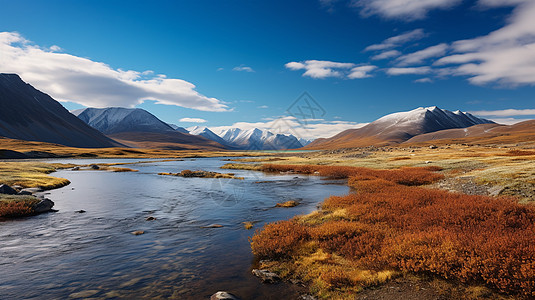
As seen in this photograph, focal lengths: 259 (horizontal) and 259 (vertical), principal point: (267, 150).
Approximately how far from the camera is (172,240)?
1513cm

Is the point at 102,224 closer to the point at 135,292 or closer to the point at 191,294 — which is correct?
the point at 135,292

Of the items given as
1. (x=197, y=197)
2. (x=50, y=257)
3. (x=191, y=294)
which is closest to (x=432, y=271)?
(x=191, y=294)

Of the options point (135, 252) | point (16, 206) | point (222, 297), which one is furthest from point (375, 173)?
point (16, 206)

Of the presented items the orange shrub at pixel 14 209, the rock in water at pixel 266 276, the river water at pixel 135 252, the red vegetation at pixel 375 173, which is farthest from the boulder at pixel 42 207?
the red vegetation at pixel 375 173

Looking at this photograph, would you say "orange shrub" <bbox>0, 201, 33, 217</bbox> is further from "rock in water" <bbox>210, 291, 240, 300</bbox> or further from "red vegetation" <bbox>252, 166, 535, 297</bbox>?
"rock in water" <bbox>210, 291, 240, 300</bbox>

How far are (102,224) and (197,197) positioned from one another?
1148cm

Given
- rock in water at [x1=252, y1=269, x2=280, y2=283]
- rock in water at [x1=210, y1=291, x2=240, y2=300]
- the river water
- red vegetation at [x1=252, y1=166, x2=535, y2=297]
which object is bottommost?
the river water

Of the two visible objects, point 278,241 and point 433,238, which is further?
point 278,241

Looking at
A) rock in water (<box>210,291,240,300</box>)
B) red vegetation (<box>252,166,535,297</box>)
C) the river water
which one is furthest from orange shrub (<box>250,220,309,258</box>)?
rock in water (<box>210,291,240,300</box>)

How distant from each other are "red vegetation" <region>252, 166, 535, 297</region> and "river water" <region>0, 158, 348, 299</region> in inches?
102

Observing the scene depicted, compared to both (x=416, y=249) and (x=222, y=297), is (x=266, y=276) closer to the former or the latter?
(x=222, y=297)

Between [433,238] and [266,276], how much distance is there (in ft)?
21.1

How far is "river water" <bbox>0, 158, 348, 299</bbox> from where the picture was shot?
9.59 meters

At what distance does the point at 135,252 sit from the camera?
13.3m
